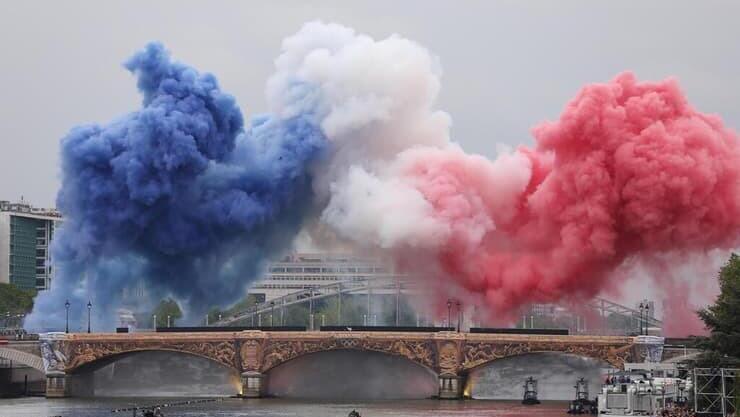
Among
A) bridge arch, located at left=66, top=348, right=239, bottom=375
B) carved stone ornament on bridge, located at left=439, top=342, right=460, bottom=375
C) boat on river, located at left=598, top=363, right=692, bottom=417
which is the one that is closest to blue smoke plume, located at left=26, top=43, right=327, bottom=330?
bridge arch, located at left=66, top=348, right=239, bottom=375

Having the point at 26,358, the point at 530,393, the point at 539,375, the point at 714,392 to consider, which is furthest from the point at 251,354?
the point at 714,392

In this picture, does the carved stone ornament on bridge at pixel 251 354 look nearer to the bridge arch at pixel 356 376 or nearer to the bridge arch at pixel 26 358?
the bridge arch at pixel 356 376

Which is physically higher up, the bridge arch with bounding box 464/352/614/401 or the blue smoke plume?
the blue smoke plume

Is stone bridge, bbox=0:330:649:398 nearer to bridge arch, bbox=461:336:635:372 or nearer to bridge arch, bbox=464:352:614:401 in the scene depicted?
bridge arch, bbox=461:336:635:372

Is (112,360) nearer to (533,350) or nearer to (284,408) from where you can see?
(284,408)

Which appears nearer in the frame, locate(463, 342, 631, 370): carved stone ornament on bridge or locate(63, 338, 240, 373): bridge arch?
locate(463, 342, 631, 370): carved stone ornament on bridge

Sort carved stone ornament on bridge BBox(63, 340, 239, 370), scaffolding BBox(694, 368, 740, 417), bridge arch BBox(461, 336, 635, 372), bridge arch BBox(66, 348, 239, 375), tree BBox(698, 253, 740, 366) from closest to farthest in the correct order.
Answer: scaffolding BBox(694, 368, 740, 417)
tree BBox(698, 253, 740, 366)
bridge arch BBox(461, 336, 635, 372)
carved stone ornament on bridge BBox(63, 340, 239, 370)
bridge arch BBox(66, 348, 239, 375)

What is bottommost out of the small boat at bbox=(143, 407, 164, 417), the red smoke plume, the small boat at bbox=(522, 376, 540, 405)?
the small boat at bbox=(143, 407, 164, 417)
